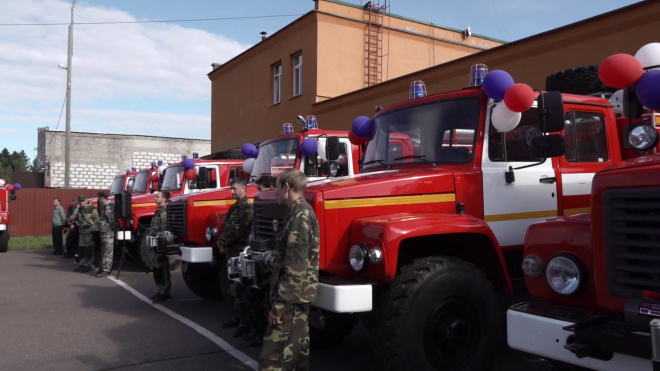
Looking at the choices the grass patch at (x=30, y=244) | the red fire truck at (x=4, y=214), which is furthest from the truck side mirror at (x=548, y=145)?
the grass patch at (x=30, y=244)

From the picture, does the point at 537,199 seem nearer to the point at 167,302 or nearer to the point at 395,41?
the point at 167,302

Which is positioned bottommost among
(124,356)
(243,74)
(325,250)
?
(124,356)

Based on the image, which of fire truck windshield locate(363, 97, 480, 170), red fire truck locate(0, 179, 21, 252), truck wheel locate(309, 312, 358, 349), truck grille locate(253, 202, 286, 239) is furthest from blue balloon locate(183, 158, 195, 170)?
red fire truck locate(0, 179, 21, 252)

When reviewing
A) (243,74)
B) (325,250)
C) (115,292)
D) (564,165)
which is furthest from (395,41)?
(325,250)

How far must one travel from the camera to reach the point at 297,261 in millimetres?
3777

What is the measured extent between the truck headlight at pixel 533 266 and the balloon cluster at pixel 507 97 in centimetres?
145

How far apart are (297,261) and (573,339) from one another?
177 cm

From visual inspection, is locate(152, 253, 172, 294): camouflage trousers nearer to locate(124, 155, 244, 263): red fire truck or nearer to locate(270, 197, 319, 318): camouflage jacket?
locate(124, 155, 244, 263): red fire truck

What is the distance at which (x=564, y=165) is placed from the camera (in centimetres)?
515

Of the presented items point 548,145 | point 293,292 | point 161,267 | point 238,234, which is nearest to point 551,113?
point 548,145

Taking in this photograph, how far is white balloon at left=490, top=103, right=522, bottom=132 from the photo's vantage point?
458 cm

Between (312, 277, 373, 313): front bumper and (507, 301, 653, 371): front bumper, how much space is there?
1093 mm

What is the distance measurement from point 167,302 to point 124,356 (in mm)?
2896

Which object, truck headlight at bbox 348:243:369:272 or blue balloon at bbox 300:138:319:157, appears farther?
blue balloon at bbox 300:138:319:157
